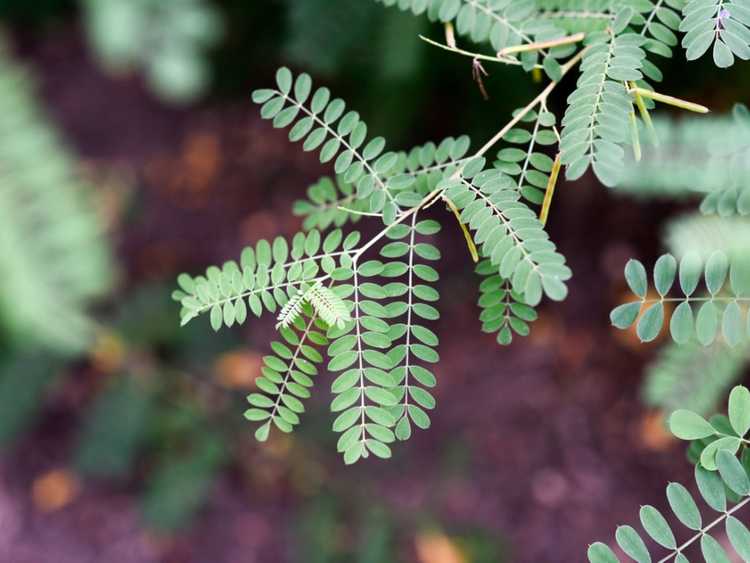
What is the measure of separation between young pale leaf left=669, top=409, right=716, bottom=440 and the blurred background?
0.88m

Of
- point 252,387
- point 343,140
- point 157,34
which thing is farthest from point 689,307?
point 252,387

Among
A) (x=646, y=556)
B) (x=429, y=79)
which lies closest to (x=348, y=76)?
(x=429, y=79)

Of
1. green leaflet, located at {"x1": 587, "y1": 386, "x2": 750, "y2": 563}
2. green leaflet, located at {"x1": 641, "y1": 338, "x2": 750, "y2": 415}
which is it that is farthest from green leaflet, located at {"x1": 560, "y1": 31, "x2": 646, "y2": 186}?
green leaflet, located at {"x1": 641, "y1": 338, "x2": 750, "y2": 415}

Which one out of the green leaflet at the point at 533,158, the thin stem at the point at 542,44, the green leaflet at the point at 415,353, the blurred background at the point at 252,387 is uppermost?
the blurred background at the point at 252,387

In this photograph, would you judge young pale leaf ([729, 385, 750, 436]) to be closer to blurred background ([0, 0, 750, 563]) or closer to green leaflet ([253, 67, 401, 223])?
green leaflet ([253, 67, 401, 223])

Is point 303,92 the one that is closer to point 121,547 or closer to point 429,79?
point 429,79

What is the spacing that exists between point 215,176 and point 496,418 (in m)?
1.21

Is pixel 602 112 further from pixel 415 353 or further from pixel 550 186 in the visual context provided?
pixel 415 353

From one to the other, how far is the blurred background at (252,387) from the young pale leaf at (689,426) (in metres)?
0.88

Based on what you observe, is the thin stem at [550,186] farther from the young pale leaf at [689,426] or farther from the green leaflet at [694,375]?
the green leaflet at [694,375]

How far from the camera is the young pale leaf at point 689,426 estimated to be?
655 mm

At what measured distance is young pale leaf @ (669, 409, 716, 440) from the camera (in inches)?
25.8

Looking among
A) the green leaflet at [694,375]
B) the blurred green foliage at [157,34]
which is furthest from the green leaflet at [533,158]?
the blurred green foliage at [157,34]

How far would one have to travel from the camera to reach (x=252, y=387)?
6.52 feet
